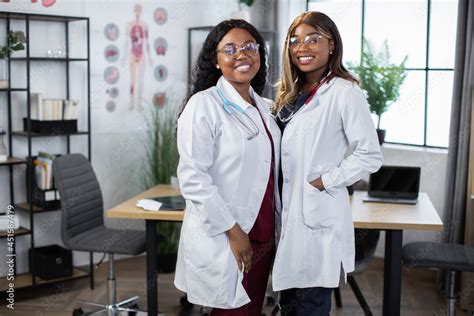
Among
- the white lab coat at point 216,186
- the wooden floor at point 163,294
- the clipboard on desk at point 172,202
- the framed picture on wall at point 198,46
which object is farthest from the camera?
the framed picture on wall at point 198,46

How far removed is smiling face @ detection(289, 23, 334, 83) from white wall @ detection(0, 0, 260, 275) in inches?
104

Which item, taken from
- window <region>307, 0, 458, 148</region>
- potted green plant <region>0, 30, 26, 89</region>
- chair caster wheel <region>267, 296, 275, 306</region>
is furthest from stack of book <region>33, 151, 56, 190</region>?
window <region>307, 0, 458, 148</region>

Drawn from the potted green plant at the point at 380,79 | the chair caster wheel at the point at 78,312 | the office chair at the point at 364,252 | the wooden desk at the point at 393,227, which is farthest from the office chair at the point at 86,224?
the potted green plant at the point at 380,79

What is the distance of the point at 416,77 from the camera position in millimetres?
5332

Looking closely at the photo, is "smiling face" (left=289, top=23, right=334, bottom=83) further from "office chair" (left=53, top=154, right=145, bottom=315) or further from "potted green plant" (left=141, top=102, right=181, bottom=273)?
"potted green plant" (left=141, top=102, right=181, bottom=273)

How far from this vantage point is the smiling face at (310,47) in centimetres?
259

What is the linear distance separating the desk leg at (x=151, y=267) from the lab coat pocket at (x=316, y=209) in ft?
4.33

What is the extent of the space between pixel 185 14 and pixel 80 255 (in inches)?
85.1

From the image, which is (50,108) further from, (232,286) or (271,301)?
(232,286)

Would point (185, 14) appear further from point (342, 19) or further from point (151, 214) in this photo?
point (151, 214)

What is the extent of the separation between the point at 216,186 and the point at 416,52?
3.37 metres

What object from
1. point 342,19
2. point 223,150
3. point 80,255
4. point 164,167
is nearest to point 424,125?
point 342,19

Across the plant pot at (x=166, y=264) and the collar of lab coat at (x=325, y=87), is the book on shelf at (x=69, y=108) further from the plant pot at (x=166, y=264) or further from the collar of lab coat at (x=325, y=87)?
the collar of lab coat at (x=325, y=87)

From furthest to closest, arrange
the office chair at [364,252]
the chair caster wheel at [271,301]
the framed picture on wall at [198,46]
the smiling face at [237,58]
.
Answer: the framed picture on wall at [198,46] → the chair caster wheel at [271,301] → the office chair at [364,252] → the smiling face at [237,58]
